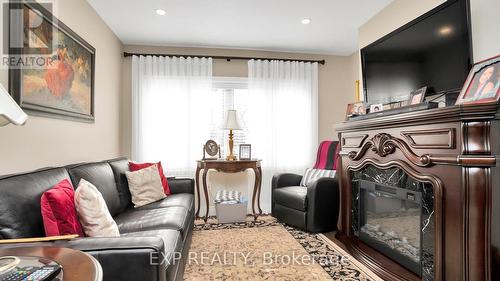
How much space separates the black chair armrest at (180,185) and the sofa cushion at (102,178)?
73 centimetres

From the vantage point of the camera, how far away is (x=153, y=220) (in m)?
1.99

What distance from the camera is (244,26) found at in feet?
10.8

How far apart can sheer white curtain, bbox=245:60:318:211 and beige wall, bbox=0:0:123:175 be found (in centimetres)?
187

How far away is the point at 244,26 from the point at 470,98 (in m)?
2.50

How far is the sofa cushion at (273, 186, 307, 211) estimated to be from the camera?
120 inches

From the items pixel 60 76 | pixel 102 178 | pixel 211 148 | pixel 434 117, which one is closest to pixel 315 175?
pixel 211 148

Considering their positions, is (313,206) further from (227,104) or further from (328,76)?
(328,76)

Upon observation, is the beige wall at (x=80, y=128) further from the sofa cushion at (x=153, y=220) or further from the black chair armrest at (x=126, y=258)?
the black chair armrest at (x=126, y=258)

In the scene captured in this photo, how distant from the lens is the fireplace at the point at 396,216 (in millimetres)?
1800

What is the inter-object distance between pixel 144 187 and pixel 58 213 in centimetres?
138

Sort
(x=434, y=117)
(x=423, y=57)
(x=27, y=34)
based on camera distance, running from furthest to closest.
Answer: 1. (x=423, y=57)
2. (x=27, y=34)
3. (x=434, y=117)

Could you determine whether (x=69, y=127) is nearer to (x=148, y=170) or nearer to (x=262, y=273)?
(x=148, y=170)

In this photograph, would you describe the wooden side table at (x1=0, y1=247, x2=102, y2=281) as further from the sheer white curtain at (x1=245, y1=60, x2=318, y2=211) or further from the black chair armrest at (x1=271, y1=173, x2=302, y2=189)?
the sheer white curtain at (x1=245, y1=60, x2=318, y2=211)

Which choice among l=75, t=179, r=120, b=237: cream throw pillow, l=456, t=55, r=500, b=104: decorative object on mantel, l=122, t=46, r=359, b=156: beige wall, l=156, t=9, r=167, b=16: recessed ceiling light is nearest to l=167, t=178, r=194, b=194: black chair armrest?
l=75, t=179, r=120, b=237: cream throw pillow
